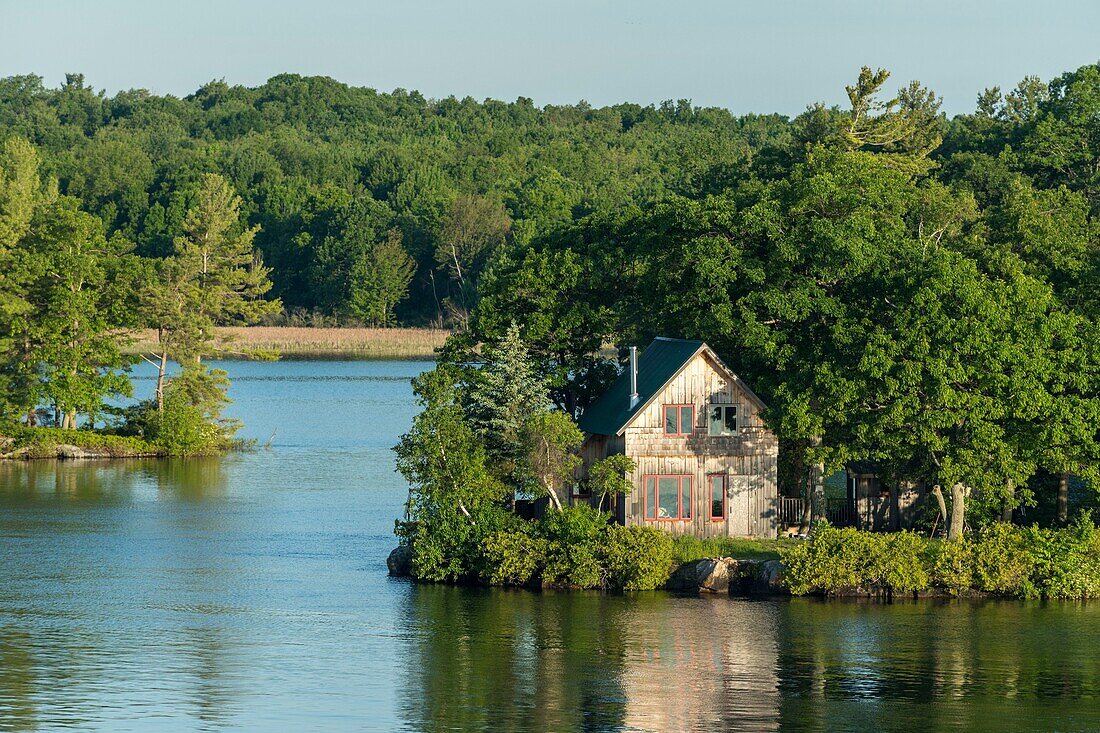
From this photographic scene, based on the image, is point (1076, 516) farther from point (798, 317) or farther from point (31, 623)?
point (31, 623)

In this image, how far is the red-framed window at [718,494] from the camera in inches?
1784

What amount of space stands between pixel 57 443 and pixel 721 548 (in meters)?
37.9

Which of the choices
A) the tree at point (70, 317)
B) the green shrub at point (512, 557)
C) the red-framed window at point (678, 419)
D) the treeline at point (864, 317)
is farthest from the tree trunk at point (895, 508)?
the tree at point (70, 317)

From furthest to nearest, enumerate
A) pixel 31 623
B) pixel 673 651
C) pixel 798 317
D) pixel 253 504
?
pixel 253 504
pixel 798 317
pixel 31 623
pixel 673 651

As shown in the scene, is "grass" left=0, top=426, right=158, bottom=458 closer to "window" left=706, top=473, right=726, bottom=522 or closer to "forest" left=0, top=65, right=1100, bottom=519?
"forest" left=0, top=65, right=1100, bottom=519

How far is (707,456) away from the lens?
45219 millimetres

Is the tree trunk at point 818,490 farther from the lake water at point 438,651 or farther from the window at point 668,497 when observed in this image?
the lake water at point 438,651

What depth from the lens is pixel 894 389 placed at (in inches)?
1684

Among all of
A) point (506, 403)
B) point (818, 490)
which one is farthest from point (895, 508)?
point (506, 403)

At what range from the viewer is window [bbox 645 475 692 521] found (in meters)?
44.8

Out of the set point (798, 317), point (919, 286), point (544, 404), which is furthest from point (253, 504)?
point (919, 286)

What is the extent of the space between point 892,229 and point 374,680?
2187cm

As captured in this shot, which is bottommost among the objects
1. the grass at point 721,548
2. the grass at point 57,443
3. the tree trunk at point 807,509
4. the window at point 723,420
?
the grass at point 721,548

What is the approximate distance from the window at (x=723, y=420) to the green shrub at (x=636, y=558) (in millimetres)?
3862
